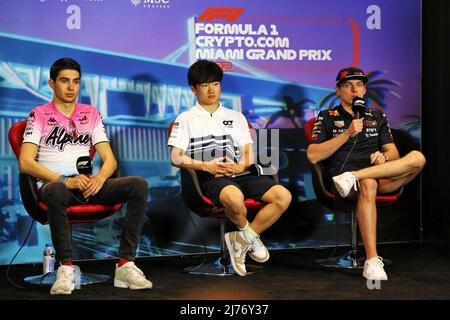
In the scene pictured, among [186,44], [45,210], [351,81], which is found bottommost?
[45,210]

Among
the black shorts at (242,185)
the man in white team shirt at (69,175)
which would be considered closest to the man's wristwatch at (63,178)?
the man in white team shirt at (69,175)

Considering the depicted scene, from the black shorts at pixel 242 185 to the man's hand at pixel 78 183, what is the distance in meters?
0.73

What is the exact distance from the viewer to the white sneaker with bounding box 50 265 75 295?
3.77 meters

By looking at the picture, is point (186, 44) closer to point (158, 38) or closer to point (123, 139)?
point (158, 38)

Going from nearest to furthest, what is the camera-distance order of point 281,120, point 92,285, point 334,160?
1. point 92,285
2. point 334,160
3. point 281,120

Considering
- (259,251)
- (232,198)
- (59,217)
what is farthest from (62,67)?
(259,251)

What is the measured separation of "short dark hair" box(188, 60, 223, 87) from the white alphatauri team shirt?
17cm

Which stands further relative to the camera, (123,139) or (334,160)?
(123,139)

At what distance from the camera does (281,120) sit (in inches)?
213

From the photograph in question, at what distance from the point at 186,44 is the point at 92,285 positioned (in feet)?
6.31

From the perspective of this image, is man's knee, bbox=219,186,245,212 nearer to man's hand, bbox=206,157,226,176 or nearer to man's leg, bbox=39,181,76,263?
man's hand, bbox=206,157,226,176

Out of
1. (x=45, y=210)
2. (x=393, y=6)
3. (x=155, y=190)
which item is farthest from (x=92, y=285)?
(x=393, y=6)

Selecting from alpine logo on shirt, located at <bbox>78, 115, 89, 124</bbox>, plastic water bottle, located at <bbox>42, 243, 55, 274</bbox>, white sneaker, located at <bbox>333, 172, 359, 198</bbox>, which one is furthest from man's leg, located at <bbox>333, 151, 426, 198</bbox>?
plastic water bottle, located at <bbox>42, 243, 55, 274</bbox>
